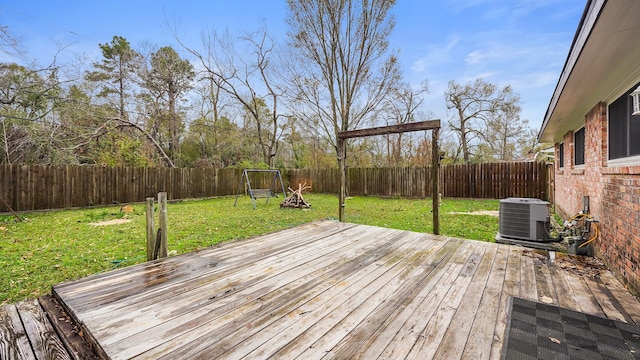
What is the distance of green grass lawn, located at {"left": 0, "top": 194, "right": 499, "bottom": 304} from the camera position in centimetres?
277

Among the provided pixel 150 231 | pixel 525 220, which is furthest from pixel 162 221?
pixel 525 220

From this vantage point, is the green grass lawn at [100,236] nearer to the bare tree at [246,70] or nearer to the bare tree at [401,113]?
the bare tree at [401,113]

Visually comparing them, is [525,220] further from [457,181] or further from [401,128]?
[457,181]

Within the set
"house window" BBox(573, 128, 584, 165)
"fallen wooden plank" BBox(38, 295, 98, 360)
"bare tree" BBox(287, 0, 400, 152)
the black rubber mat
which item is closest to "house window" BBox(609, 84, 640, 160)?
the black rubber mat

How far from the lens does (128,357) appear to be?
4.04ft

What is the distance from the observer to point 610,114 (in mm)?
2820

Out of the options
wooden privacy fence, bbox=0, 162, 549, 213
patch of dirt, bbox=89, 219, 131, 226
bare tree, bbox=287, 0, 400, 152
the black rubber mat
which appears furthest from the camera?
bare tree, bbox=287, 0, 400, 152

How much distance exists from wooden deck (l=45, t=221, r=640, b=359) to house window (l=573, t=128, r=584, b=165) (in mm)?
2684

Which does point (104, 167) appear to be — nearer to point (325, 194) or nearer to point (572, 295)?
point (325, 194)

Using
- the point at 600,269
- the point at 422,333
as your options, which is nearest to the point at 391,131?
the point at 600,269

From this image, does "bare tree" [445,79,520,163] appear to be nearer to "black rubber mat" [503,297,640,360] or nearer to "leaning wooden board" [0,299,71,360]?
"black rubber mat" [503,297,640,360]

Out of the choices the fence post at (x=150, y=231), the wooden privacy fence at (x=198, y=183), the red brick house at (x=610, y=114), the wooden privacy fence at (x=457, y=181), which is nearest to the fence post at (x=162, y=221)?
the fence post at (x=150, y=231)

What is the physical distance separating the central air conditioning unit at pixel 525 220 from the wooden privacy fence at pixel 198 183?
656 cm

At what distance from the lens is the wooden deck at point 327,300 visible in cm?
132
